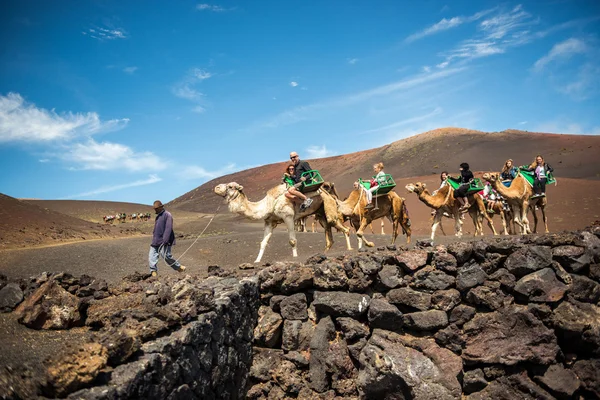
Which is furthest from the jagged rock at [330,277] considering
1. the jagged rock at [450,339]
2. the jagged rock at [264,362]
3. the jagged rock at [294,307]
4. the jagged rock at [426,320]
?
the jagged rock at [450,339]

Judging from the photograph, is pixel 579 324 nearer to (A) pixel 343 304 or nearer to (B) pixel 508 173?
(A) pixel 343 304

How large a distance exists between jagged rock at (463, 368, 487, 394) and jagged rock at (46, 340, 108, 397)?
22.5 feet

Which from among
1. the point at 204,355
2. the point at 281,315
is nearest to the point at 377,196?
the point at 281,315

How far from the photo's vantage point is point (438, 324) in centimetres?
830

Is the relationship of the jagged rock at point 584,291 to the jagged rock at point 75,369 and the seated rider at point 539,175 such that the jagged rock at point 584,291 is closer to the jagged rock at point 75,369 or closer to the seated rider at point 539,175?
the seated rider at point 539,175

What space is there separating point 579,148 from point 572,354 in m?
60.7

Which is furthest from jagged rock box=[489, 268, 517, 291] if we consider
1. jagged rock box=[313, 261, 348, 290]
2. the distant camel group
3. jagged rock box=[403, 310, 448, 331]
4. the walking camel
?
the distant camel group

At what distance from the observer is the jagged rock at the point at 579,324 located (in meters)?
7.77

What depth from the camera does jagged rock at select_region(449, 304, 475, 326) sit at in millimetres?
8430

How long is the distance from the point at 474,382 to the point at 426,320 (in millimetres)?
1455

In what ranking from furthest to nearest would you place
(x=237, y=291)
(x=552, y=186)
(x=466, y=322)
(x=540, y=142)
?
(x=540, y=142) < (x=552, y=186) < (x=466, y=322) < (x=237, y=291)

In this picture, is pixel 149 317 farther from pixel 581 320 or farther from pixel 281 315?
pixel 581 320

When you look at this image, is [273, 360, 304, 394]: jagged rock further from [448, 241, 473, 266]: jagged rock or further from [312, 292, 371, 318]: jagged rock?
[448, 241, 473, 266]: jagged rock

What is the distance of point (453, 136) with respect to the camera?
78250mm
